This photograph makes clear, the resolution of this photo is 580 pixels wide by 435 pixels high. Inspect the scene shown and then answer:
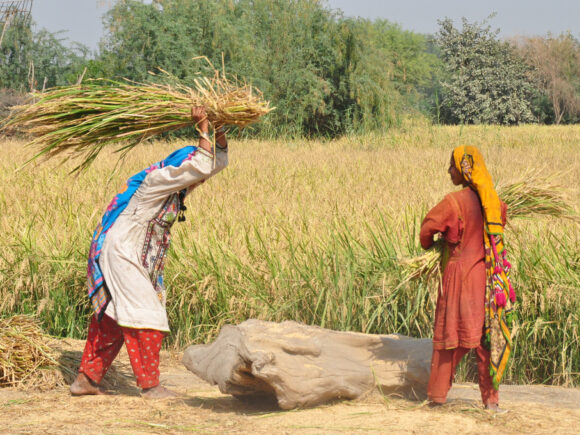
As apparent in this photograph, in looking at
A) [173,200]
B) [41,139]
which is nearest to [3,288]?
[41,139]

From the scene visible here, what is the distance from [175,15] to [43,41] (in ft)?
31.5

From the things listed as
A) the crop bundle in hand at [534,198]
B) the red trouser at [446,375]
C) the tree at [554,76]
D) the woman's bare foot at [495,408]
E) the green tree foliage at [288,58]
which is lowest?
the woman's bare foot at [495,408]

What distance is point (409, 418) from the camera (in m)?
3.59

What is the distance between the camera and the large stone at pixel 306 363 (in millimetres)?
3682

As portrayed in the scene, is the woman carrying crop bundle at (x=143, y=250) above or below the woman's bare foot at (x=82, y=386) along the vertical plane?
above

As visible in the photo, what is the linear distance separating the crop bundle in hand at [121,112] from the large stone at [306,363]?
1.11 m

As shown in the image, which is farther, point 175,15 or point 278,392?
point 175,15

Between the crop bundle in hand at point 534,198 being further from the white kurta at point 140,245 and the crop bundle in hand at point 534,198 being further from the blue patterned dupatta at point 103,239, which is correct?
the blue patterned dupatta at point 103,239

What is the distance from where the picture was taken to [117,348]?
13.3 ft

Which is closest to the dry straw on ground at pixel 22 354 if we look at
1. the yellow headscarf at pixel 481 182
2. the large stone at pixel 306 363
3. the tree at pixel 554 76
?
the large stone at pixel 306 363

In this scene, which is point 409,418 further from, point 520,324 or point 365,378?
point 520,324

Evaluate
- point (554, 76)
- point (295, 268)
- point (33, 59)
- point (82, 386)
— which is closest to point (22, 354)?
point (82, 386)

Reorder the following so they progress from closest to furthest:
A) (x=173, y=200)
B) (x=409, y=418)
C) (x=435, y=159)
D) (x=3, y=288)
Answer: (x=409, y=418) < (x=173, y=200) < (x=3, y=288) < (x=435, y=159)

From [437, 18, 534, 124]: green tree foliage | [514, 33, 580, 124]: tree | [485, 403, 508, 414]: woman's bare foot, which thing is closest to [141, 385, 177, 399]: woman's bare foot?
[485, 403, 508, 414]: woman's bare foot
